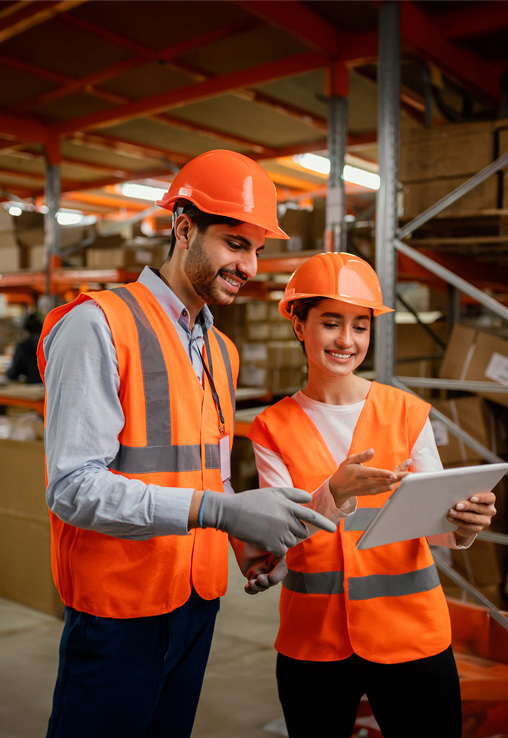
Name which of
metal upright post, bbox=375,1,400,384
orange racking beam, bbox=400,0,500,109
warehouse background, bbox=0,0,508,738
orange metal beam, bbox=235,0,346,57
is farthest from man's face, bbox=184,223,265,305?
orange racking beam, bbox=400,0,500,109

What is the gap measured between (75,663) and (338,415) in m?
1.01

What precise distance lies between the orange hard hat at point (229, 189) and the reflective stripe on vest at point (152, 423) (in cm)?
33

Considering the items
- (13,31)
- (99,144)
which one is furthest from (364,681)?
(99,144)

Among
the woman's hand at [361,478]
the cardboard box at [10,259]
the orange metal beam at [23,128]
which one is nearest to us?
the woman's hand at [361,478]

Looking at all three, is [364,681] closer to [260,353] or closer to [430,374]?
[430,374]

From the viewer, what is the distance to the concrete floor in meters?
3.10

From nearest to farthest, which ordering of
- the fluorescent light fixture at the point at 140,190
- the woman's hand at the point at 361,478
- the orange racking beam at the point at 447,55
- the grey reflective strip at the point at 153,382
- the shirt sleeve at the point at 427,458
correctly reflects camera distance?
the woman's hand at the point at 361,478, the grey reflective strip at the point at 153,382, the shirt sleeve at the point at 427,458, the orange racking beam at the point at 447,55, the fluorescent light fixture at the point at 140,190

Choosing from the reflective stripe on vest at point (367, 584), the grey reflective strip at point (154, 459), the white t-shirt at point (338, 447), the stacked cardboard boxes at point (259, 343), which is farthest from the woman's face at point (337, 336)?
the stacked cardboard boxes at point (259, 343)

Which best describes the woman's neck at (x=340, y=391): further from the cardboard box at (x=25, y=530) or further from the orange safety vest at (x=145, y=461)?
the cardboard box at (x=25, y=530)

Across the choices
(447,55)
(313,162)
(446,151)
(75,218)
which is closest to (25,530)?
(446,151)

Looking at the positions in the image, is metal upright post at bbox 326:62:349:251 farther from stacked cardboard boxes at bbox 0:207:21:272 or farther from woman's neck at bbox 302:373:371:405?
stacked cardboard boxes at bbox 0:207:21:272

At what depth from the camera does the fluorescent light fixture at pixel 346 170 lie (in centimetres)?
919

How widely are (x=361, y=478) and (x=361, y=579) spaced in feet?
Answer: 1.33

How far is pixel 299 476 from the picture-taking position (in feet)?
5.97
